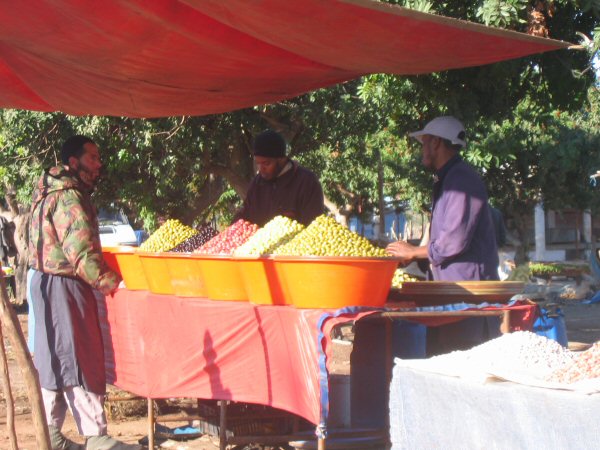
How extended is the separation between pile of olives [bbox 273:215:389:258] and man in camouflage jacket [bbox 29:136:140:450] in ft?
4.75

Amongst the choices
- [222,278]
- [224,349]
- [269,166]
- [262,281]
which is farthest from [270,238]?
[269,166]

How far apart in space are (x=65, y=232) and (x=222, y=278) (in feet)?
3.68

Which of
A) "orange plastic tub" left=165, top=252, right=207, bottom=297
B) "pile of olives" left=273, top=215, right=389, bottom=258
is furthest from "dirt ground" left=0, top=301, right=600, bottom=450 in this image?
"pile of olives" left=273, top=215, right=389, bottom=258

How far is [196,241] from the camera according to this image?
461 cm

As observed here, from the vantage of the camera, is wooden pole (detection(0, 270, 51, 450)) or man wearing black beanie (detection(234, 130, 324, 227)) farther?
man wearing black beanie (detection(234, 130, 324, 227))

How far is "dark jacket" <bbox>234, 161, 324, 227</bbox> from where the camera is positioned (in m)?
5.55

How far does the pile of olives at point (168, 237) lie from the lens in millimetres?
4770

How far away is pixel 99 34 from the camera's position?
4.40m

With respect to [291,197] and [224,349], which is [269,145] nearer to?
[291,197]

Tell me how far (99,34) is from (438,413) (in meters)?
2.59

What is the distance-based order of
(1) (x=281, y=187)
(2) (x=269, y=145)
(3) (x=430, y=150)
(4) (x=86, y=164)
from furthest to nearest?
(1) (x=281, y=187)
(2) (x=269, y=145)
(4) (x=86, y=164)
(3) (x=430, y=150)

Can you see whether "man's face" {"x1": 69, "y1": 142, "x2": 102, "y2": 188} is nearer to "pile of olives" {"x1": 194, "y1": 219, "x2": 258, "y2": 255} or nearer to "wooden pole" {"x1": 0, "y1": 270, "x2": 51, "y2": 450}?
"pile of olives" {"x1": 194, "y1": 219, "x2": 258, "y2": 255}

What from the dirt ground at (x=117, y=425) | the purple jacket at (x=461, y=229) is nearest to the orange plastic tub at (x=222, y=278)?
the purple jacket at (x=461, y=229)

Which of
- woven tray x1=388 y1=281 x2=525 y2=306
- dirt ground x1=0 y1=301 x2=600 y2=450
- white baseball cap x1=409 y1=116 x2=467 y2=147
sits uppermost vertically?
→ white baseball cap x1=409 y1=116 x2=467 y2=147
